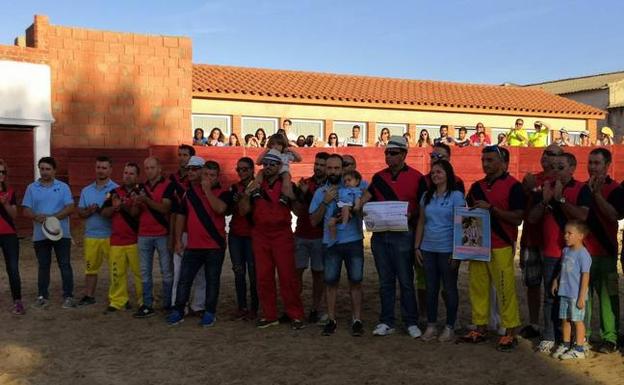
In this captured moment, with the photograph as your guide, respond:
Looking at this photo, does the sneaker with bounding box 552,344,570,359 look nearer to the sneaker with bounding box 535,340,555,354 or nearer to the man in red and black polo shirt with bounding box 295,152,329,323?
the sneaker with bounding box 535,340,555,354

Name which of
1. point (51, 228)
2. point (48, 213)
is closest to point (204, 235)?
point (51, 228)

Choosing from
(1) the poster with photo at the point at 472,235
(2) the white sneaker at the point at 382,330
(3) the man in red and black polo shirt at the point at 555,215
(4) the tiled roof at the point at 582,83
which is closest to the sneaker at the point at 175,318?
(2) the white sneaker at the point at 382,330

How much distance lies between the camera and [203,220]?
22.7 feet

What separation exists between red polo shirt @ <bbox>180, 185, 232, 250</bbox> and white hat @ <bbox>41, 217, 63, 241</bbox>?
1624 millimetres

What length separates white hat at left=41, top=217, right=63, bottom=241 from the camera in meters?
7.61

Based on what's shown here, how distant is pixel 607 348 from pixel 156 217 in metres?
4.44

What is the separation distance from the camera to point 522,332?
633cm

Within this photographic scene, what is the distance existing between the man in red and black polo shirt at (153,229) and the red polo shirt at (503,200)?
3.21 meters

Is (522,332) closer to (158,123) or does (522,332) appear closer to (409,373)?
(409,373)

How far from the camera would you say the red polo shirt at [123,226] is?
294 inches

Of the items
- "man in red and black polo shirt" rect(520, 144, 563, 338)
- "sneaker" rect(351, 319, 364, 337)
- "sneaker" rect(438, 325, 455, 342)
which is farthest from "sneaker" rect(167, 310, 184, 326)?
"man in red and black polo shirt" rect(520, 144, 563, 338)

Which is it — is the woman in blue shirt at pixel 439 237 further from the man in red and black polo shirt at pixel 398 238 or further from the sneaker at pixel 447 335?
the man in red and black polo shirt at pixel 398 238

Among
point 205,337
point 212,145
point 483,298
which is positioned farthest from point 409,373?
point 212,145

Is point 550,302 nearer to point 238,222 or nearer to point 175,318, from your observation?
point 238,222
